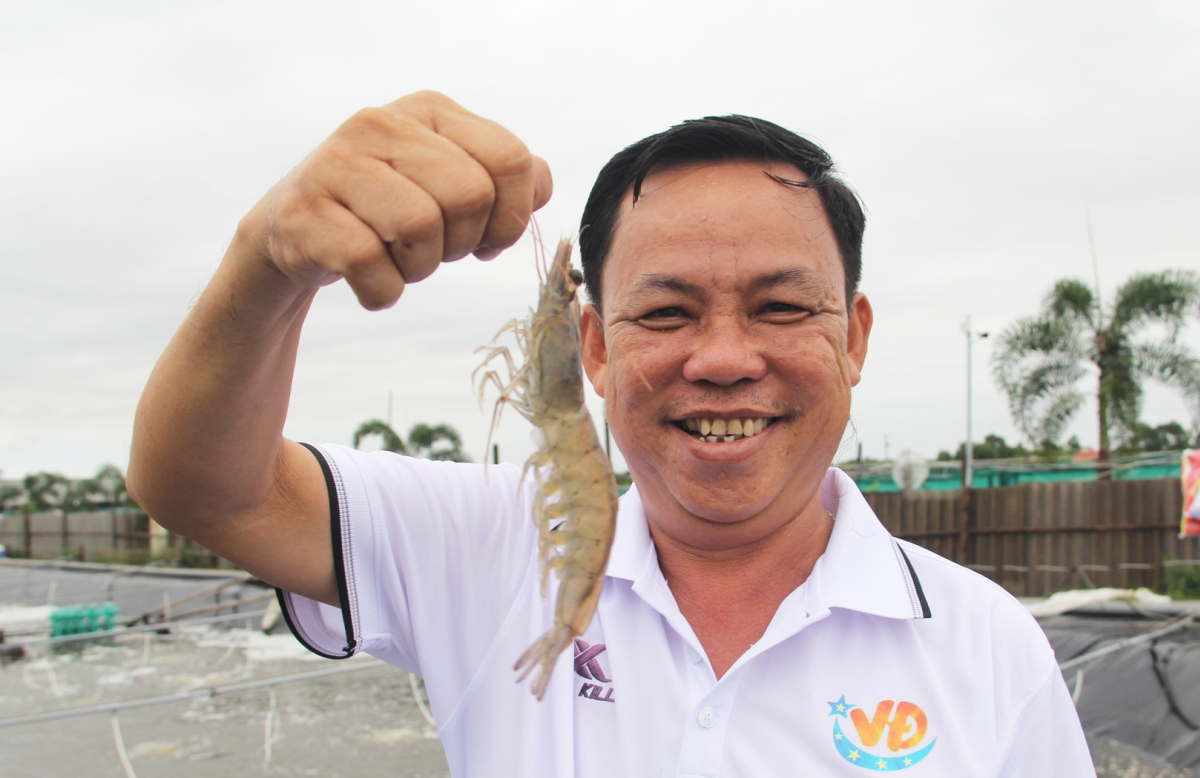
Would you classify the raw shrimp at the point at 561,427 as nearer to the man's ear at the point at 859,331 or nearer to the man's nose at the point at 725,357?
the man's nose at the point at 725,357

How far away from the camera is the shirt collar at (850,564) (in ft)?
6.76

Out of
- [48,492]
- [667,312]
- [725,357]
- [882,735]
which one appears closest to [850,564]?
[882,735]

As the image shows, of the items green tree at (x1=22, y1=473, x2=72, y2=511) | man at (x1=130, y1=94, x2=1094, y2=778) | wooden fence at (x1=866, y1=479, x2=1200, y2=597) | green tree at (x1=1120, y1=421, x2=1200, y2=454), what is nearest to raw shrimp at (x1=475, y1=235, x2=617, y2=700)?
man at (x1=130, y1=94, x2=1094, y2=778)

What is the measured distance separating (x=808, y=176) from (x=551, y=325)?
0.80 m

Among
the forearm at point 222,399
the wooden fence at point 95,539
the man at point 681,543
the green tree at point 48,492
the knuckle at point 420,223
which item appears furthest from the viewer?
the green tree at point 48,492

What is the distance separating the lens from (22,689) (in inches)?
504

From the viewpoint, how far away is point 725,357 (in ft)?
6.34

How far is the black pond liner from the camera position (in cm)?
663

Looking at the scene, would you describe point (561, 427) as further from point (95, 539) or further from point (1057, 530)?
point (95, 539)

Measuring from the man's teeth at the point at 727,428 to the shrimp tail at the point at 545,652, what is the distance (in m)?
0.57

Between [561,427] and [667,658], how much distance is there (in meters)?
0.69

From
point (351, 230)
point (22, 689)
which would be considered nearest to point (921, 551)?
point (351, 230)

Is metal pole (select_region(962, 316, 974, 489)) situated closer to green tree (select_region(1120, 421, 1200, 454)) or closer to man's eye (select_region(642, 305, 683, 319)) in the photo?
green tree (select_region(1120, 421, 1200, 454))

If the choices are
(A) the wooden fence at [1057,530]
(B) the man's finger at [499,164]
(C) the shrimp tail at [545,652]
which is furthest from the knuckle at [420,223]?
(A) the wooden fence at [1057,530]
